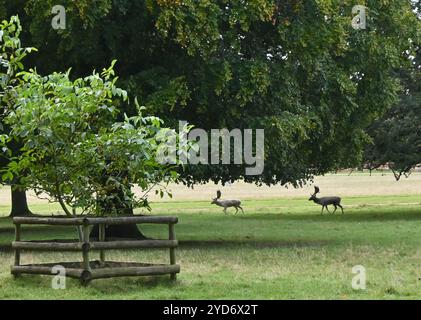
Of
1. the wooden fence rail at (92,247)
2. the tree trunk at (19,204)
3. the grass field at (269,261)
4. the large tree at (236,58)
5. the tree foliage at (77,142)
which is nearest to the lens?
the grass field at (269,261)

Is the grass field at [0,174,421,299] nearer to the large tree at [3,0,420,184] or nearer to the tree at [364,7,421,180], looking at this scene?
the large tree at [3,0,420,184]

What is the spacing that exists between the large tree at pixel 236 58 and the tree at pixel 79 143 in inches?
281

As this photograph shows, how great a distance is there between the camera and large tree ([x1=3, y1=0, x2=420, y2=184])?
76.1 feet

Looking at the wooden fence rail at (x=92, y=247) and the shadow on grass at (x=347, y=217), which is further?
the shadow on grass at (x=347, y=217)

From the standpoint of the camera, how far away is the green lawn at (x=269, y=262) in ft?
47.2

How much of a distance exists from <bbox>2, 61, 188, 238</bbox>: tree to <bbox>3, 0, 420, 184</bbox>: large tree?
23.4 ft

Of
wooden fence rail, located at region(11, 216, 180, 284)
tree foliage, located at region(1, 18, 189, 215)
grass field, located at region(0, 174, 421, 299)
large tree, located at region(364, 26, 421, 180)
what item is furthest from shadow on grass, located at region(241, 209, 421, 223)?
tree foliage, located at region(1, 18, 189, 215)

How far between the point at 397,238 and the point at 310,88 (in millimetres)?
5172

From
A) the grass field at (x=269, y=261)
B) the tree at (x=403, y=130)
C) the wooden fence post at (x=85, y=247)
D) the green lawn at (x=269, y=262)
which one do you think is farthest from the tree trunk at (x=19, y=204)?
the wooden fence post at (x=85, y=247)

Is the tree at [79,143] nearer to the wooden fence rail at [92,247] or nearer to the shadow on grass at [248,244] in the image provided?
the wooden fence rail at [92,247]

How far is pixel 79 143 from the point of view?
49.8 ft
